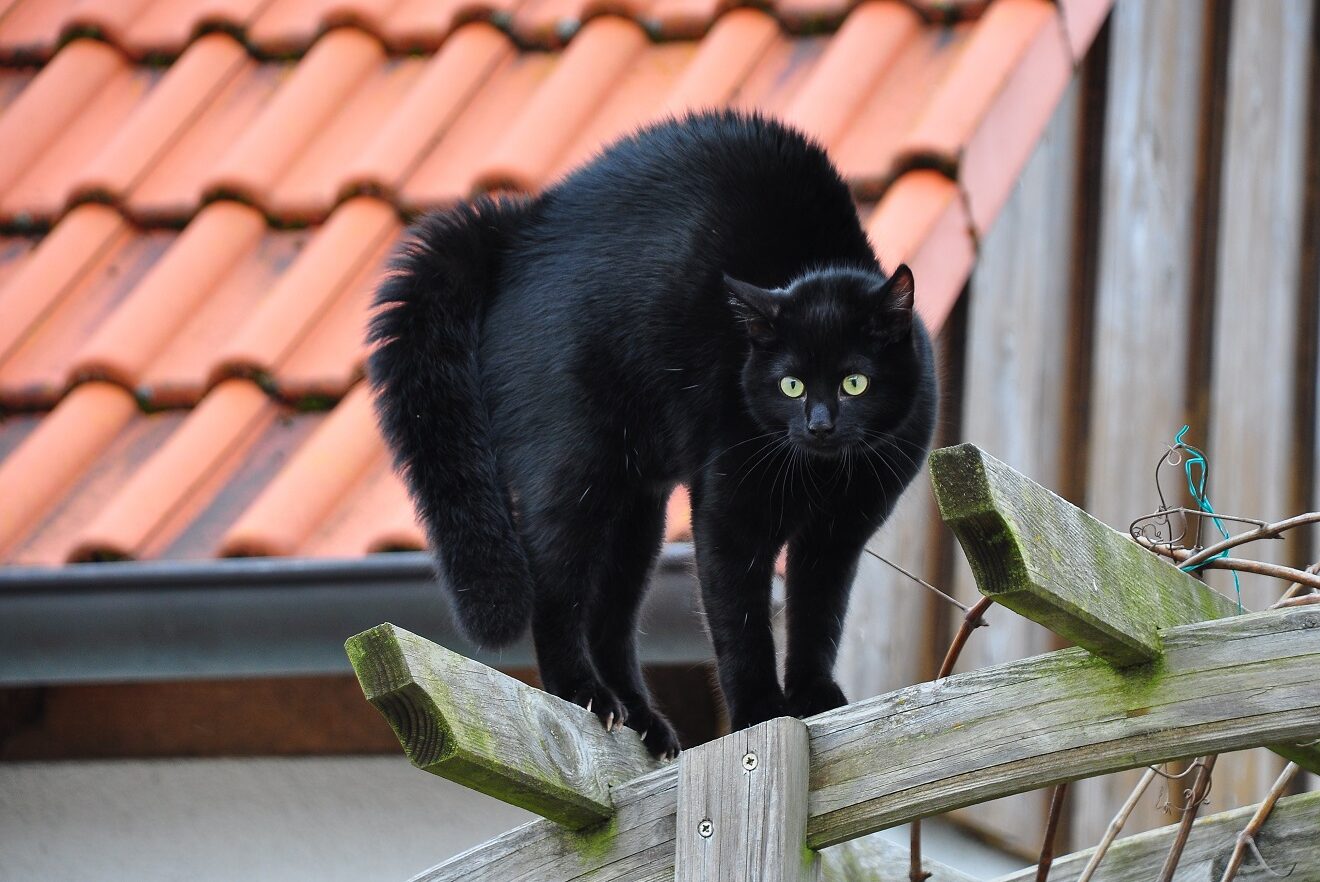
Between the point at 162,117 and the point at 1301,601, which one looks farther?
the point at 162,117

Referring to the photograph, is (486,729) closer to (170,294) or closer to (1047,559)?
(1047,559)

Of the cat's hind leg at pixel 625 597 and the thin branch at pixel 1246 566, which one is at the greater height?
the cat's hind leg at pixel 625 597

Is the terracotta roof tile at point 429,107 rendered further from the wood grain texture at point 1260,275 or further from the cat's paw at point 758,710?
the wood grain texture at point 1260,275

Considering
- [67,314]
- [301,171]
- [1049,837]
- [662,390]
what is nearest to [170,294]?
[67,314]

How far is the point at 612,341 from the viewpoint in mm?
1983

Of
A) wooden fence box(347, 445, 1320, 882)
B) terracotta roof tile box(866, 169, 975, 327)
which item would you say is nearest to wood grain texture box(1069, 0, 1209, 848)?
terracotta roof tile box(866, 169, 975, 327)

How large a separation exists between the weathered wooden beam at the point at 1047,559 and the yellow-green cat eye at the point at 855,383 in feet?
2.33

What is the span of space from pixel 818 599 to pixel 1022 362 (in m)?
1.39

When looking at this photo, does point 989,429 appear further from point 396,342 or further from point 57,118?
point 57,118

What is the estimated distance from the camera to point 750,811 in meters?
1.45

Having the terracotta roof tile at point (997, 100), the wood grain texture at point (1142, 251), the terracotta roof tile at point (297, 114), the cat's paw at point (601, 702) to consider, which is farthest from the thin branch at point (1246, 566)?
the terracotta roof tile at point (297, 114)

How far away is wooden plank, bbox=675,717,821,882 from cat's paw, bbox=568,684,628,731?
393 millimetres

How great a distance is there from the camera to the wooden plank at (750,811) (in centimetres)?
143

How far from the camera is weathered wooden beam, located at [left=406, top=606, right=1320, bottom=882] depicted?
1229 mm
